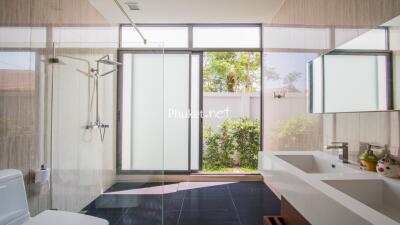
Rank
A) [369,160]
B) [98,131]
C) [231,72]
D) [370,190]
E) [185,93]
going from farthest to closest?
[231,72] → [185,93] → [98,131] → [369,160] → [370,190]

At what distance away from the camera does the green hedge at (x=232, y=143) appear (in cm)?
453

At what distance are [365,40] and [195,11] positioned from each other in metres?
2.38

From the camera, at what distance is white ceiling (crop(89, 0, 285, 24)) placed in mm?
3342

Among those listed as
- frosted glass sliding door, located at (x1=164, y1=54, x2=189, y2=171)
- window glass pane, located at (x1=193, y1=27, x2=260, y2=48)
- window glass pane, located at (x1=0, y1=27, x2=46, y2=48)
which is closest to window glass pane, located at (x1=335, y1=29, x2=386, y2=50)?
window glass pane, located at (x1=193, y1=27, x2=260, y2=48)

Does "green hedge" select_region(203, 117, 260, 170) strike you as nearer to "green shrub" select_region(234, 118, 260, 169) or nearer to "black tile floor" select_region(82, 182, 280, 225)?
"green shrub" select_region(234, 118, 260, 169)

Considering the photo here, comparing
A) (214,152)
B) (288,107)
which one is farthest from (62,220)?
(214,152)

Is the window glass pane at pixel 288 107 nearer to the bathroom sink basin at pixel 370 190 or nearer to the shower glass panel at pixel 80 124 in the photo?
the bathroom sink basin at pixel 370 190

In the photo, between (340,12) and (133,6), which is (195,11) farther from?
(340,12)

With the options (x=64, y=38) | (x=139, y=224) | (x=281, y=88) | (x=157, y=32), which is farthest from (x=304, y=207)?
(x=157, y=32)

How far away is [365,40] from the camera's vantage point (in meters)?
1.71

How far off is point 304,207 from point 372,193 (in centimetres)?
33

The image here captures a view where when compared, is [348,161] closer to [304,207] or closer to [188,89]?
[304,207]

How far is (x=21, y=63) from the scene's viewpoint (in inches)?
80.7

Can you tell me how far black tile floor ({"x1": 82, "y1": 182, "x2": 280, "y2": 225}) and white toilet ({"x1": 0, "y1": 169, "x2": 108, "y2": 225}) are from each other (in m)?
1.01
